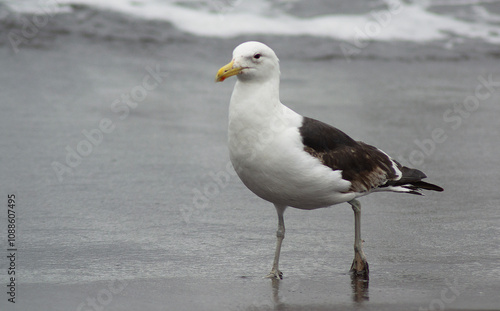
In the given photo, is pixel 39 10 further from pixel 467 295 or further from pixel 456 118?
pixel 467 295

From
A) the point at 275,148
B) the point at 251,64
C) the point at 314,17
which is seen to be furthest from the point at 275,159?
the point at 314,17

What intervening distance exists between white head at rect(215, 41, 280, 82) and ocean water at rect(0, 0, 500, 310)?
4.06ft

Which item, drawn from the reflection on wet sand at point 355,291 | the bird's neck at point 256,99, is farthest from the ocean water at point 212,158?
the bird's neck at point 256,99

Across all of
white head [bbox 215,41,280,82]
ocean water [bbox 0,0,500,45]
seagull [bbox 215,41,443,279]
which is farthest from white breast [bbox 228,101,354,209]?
ocean water [bbox 0,0,500,45]

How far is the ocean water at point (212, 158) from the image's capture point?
443cm

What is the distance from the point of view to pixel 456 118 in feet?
30.2

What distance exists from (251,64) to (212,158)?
298 cm

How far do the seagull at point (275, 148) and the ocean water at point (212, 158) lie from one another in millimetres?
464

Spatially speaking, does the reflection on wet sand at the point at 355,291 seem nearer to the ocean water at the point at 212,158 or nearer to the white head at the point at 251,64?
the ocean water at the point at 212,158

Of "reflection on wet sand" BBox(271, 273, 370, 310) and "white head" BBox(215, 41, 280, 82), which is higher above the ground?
"white head" BBox(215, 41, 280, 82)

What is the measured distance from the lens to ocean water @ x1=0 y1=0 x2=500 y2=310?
14.5 feet

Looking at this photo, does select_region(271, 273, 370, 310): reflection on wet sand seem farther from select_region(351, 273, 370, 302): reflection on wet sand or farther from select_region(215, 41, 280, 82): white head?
select_region(215, 41, 280, 82): white head

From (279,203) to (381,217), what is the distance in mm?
1391

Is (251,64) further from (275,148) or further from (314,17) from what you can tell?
(314,17)
